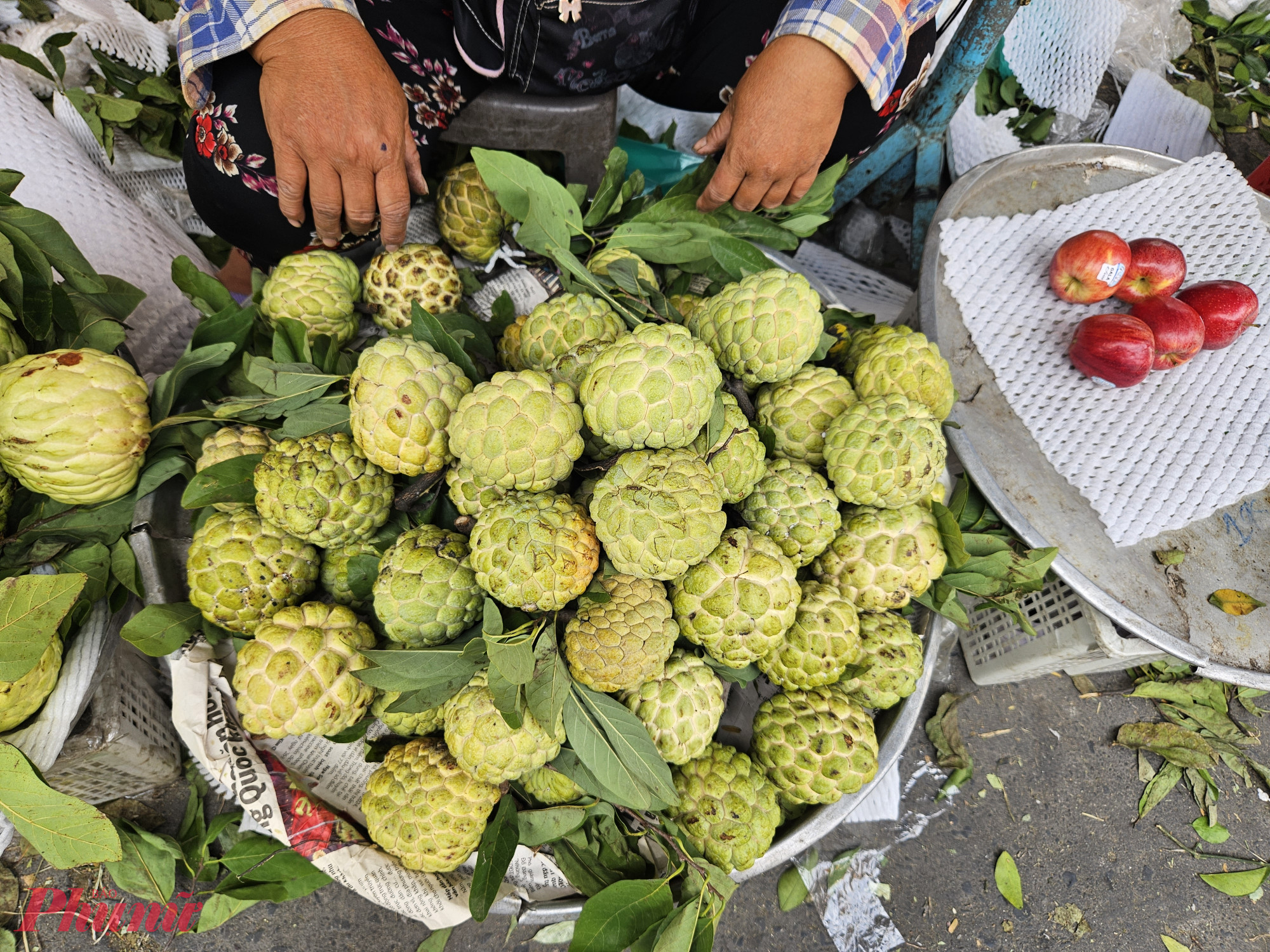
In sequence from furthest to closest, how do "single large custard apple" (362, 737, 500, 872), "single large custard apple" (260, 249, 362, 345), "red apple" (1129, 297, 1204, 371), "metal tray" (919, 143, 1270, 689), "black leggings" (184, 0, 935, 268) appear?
1. "red apple" (1129, 297, 1204, 371)
2. "metal tray" (919, 143, 1270, 689)
3. "black leggings" (184, 0, 935, 268)
4. "single large custard apple" (260, 249, 362, 345)
5. "single large custard apple" (362, 737, 500, 872)

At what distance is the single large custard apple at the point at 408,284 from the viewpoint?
144cm

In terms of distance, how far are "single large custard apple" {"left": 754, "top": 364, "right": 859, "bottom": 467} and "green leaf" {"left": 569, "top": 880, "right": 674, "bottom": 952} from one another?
2.75 ft

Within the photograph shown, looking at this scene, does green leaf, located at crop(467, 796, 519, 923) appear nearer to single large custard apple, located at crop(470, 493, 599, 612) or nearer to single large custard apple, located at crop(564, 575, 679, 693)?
single large custard apple, located at crop(564, 575, 679, 693)

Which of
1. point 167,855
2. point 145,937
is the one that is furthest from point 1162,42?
point 145,937

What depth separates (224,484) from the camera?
1.14m

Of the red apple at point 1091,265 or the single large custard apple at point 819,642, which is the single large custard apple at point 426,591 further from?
the red apple at point 1091,265

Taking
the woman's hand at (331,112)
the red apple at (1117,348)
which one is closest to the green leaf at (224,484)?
the woman's hand at (331,112)

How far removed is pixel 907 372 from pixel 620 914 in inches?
44.2

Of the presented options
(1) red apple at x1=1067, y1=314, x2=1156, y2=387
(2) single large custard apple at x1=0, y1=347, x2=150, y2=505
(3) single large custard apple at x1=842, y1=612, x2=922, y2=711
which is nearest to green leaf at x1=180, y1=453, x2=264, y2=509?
(2) single large custard apple at x1=0, y1=347, x2=150, y2=505

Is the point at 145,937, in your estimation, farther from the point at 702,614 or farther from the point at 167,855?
the point at 702,614

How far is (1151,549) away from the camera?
1.71 m

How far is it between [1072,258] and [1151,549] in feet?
→ 2.62

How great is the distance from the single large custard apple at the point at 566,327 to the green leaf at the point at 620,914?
0.93 m

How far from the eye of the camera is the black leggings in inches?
58.3
